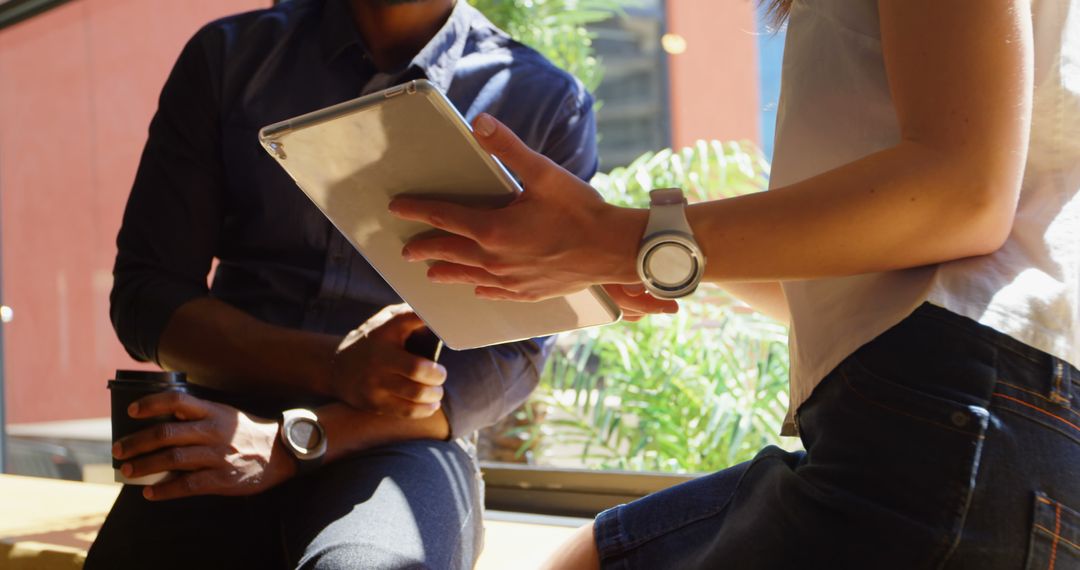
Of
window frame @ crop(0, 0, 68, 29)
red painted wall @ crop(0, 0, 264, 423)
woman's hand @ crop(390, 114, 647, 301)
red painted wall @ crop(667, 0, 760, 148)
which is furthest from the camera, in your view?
window frame @ crop(0, 0, 68, 29)

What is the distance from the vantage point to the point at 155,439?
51.1 inches

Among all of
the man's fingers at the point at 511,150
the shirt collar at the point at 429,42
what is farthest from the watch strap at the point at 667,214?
the shirt collar at the point at 429,42

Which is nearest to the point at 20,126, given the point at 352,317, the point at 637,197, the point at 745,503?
the point at 637,197

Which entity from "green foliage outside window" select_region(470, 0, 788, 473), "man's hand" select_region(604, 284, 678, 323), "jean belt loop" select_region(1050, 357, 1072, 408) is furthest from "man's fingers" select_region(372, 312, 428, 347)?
"green foliage outside window" select_region(470, 0, 788, 473)

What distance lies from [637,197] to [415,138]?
76.2 inches

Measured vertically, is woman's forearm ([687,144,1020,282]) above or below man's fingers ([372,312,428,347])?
above

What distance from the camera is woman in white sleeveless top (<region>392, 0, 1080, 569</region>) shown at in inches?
28.8

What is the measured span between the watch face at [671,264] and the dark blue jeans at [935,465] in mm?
164

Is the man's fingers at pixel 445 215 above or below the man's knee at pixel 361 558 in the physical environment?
above

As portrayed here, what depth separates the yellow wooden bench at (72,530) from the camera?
5.90ft

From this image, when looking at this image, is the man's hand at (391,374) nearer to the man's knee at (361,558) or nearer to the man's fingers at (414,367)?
the man's fingers at (414,367)

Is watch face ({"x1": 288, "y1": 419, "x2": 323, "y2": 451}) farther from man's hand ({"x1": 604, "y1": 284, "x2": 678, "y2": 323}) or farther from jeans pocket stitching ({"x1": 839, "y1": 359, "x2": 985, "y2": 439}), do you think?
jeans pocket stitching ({"x1": 839, "y1": 359, "x2": 985, "y2": 439})

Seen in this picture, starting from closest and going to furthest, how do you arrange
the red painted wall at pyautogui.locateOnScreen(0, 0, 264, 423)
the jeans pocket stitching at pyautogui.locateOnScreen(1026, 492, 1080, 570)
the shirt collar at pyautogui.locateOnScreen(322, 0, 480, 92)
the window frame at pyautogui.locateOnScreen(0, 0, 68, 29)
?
the jeans pocket stitching at pyautogui.locateOnScreen(1026, 492, 1080, 570)
the shirt collar at pyautogui.locateOnScreen(322, 0, 480, 92)
the red painted wall at pyautogui.locateOnScreen(0, 0, 264, 423)
the window frame at pyautogui.locateOnScreen(0, 0, 68, 29)

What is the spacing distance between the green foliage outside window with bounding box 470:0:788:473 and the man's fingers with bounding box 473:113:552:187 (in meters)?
1.86
